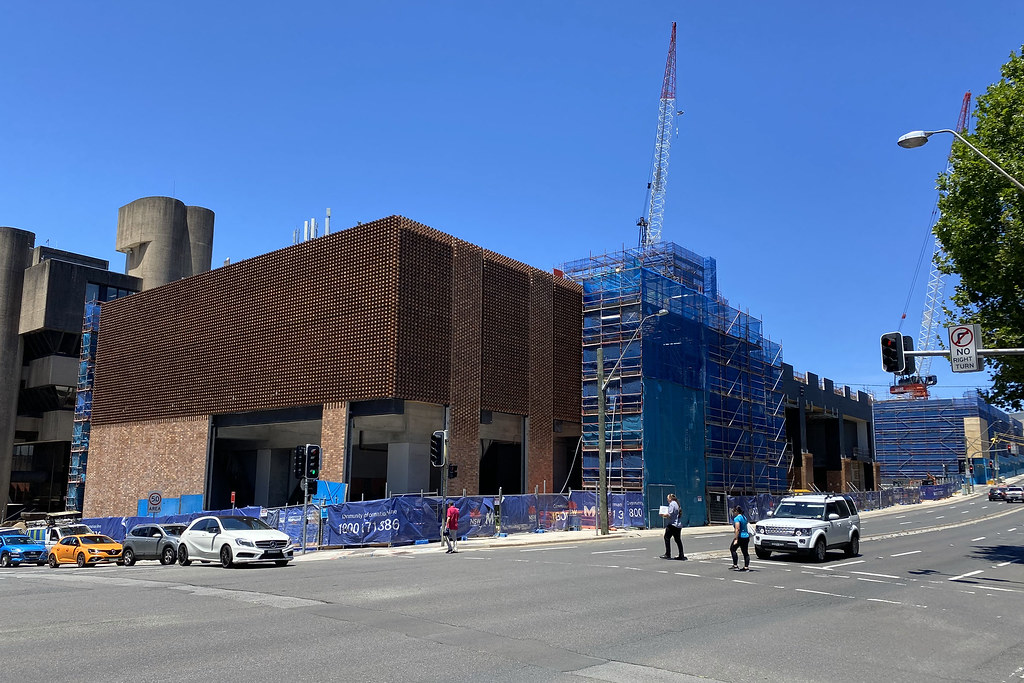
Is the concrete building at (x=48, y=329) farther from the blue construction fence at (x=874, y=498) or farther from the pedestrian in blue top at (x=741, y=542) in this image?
the pedestrian in blue top at (x=741, y=542)

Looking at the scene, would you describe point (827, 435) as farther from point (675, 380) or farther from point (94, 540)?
point (94, 540)

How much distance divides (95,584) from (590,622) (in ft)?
43.4

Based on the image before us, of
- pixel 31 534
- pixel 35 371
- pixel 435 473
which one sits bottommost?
pixel 31 534

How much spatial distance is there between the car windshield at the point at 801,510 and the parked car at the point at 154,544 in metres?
19.7

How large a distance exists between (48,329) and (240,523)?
58.2 meters

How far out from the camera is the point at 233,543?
Result: 76.1 feet

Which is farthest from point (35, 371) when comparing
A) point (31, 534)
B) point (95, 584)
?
point (95, 584)

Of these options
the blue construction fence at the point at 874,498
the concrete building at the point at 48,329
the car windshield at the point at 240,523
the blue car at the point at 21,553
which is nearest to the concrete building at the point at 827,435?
the blue construction fence at the point at 874,498

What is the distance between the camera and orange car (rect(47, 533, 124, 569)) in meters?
30.2

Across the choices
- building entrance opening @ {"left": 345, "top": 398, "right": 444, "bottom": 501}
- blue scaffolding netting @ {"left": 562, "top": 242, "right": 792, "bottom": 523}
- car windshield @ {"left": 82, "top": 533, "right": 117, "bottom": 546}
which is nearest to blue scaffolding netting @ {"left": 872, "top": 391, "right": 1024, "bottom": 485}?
blue scaffolding netting @ {"left": 562, "top": 242, "right": 792, "bottom": 523}

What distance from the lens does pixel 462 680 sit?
27.6 ft

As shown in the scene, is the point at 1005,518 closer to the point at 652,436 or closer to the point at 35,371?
the point at 652,436

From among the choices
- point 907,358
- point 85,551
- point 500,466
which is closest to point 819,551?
point 907,358

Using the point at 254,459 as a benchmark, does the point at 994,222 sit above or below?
above
